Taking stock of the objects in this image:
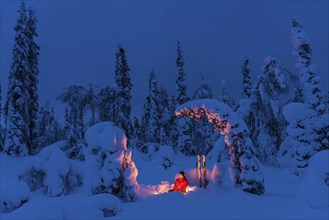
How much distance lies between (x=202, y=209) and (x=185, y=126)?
28.9m

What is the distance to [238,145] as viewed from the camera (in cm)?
1453

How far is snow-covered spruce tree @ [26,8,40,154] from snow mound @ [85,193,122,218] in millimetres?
18979

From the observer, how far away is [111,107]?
34188mm

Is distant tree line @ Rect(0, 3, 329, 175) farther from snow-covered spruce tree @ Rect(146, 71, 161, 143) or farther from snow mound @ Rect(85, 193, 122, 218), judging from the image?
snow mound @ Rect(85, 193, 122, 218)

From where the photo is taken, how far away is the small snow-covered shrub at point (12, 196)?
1224 cm

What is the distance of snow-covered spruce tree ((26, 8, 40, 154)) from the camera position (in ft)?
93.8

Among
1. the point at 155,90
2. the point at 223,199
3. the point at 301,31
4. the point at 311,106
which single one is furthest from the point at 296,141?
the point at 155,90

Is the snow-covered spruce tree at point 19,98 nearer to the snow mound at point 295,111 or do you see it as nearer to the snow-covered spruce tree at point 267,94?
the snow-covered spruce tree at point 267,94

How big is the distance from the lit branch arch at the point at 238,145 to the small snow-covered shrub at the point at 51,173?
6868 millimetres

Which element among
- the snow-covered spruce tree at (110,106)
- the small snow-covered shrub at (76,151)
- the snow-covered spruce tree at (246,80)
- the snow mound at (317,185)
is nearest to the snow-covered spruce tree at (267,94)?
the snow mound at (317,185)

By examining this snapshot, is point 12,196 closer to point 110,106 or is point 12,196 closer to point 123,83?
point 110,106

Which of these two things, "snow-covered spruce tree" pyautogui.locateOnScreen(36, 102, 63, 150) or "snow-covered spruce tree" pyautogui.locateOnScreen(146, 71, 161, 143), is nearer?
"snow-covered spruce tree" pyautogui.locateOnScreen(36, 102, 63, 150)

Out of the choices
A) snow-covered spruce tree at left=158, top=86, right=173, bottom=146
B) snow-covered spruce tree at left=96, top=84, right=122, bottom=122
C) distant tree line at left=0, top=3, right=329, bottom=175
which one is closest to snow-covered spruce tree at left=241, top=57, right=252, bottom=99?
distant tree line at left=0, top=3, right=329, bottom=175

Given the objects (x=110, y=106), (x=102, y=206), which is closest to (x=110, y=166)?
(x=102, y=206)
